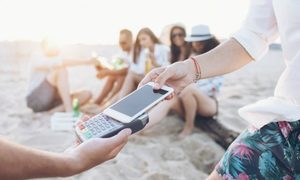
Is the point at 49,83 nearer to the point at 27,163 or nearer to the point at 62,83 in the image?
the point at 62,83

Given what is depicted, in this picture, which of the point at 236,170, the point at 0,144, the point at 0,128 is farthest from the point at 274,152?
the point at 0,128

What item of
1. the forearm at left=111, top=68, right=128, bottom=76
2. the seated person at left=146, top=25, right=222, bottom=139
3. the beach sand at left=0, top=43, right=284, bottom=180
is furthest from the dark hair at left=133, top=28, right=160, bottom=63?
the beach sand at left=0, top=43, right=284, bottom=180

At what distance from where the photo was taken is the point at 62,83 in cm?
483

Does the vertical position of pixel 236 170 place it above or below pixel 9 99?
above

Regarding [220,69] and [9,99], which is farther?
[9,99]

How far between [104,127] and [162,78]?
322 millimetres

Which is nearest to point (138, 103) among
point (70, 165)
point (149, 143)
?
point (70, 165)

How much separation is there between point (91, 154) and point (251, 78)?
6876mm

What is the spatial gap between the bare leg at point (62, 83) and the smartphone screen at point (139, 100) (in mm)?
3207

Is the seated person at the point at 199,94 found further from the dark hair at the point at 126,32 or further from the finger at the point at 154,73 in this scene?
the finger at the point at 154,73

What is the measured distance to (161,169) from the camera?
9.72 feet

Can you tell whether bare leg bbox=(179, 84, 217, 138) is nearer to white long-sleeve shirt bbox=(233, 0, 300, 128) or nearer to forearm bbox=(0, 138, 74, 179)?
white long-sleeve shirt bbox=(233, 0, 300, 128)

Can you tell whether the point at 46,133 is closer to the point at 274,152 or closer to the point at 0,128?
the point at 0,128

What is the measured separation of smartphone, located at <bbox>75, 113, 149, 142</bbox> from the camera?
4.50ft
